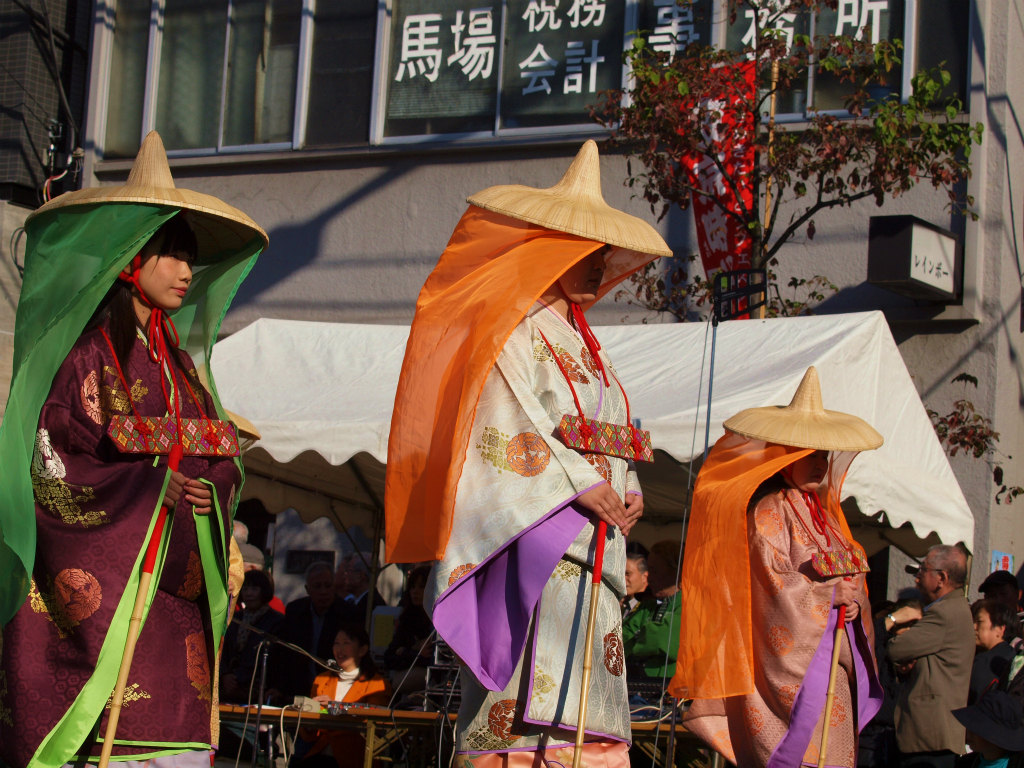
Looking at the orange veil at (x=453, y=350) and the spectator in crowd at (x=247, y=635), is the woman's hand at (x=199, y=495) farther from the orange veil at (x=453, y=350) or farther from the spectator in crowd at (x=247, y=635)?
the spectator in crowd at (x=247, y=635)

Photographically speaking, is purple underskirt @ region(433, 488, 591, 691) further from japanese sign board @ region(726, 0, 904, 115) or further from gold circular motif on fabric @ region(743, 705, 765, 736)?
japanese sign board @ region(726, 0, 904, 115)

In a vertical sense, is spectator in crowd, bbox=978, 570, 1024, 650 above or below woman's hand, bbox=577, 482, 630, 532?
below

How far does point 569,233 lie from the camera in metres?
3.47

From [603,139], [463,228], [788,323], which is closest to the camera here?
[463,228]

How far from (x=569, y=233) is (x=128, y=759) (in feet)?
5.57

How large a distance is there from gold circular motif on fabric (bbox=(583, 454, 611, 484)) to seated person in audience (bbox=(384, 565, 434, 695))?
123 inches

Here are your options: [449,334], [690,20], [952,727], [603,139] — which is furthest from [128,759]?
[690,20]

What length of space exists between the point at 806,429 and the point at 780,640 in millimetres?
734

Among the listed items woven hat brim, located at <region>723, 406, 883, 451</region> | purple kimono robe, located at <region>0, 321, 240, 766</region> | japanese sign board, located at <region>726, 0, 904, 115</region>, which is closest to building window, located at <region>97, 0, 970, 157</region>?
japanese sign board, located at <region>726, 0, 904, 115</region>

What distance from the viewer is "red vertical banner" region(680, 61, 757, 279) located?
7.20m

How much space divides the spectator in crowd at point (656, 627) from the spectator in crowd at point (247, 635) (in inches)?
71.1

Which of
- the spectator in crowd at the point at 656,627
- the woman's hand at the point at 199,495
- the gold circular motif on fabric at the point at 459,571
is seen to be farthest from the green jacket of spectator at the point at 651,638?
the woman's hand at the point at 199,495

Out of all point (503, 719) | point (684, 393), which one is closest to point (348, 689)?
point (684, 393)

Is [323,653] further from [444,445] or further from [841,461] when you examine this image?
[444,445]
